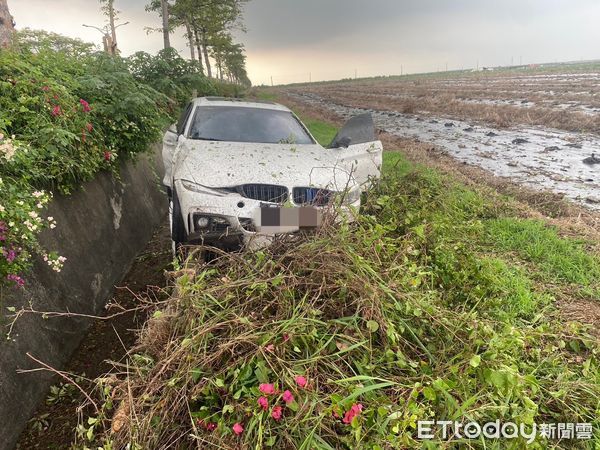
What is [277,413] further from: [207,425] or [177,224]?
[177,224]

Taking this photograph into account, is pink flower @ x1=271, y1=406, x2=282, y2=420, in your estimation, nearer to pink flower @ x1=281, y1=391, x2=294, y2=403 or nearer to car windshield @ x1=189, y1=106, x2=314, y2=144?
→ pink flower @ x1=281, y1=391, x2=294, y2=403

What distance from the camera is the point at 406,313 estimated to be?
211cm

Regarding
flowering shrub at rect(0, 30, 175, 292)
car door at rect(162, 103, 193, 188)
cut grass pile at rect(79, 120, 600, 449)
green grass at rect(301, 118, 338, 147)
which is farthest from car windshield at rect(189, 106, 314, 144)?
green grass at rect(301, 118, 338, 147)

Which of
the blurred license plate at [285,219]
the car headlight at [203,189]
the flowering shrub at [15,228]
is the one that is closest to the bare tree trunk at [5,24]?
the flowering shrub at [15,228]

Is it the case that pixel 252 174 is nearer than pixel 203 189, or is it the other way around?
pixel 203 189

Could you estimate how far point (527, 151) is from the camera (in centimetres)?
1007

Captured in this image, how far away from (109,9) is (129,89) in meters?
22.8

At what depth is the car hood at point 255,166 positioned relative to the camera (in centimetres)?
350

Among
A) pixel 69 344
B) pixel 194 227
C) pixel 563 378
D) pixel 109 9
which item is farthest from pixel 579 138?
pixel 109 9

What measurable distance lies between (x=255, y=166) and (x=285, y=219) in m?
0.78

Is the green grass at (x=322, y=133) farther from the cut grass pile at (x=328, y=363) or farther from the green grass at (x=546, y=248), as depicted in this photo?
the cut grass pile at (x=328, y=363)

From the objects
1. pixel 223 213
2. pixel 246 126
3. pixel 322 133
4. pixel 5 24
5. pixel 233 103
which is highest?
pixel 5 24

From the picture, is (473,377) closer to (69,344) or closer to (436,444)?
(436,444)

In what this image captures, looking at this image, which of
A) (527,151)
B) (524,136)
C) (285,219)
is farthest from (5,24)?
(524,136)
